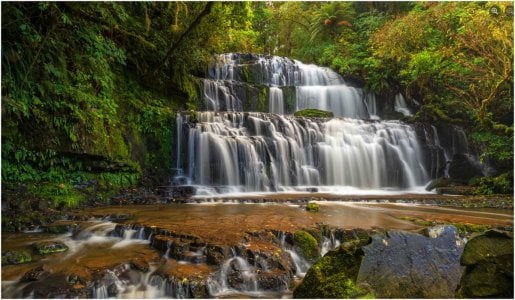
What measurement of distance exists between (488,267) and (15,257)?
563cm

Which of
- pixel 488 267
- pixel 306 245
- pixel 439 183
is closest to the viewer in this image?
pixel 488 267

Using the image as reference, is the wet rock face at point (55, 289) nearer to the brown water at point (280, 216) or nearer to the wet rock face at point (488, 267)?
the brown water at point (280, 216)

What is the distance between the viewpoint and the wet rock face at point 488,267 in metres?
3.40

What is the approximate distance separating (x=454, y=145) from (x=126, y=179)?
1363 centimetres

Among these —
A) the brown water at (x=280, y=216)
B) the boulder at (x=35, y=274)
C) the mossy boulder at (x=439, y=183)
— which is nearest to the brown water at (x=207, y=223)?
the brown water at (x=280, y=216)

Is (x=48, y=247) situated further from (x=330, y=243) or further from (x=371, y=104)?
(x=371, y=104)

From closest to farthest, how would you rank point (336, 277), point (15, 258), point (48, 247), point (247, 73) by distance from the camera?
point (336, 277), point (15, 258), point (48, 247), point (247, 73)

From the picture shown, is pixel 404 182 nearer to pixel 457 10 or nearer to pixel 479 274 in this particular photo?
pixel 457 10

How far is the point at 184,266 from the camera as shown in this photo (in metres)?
4.80

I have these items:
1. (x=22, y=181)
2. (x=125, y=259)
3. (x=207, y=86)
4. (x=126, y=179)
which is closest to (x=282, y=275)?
(x=125, y=259)

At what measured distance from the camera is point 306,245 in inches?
219

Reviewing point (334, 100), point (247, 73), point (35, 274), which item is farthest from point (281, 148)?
point (35, 274)

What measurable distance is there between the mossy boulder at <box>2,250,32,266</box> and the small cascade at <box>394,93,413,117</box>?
18054 mm

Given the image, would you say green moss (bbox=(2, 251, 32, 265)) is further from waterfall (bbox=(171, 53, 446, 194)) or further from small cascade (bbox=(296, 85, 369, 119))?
small cascade (bbox=(296, 85, 369, 119))
